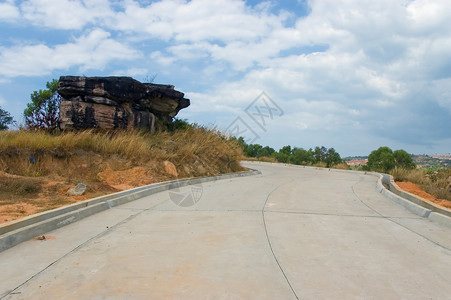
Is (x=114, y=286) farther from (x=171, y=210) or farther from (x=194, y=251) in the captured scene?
(x=171, y=210)

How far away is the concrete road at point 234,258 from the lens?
4.07m

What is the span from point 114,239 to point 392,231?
5543 millimetres

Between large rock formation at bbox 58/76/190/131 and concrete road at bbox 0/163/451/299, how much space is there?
9.37 metres

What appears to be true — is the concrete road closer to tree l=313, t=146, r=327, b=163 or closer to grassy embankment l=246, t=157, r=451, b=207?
grassy embankment l=246, t=157, r=451, b=207

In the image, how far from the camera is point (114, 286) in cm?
411

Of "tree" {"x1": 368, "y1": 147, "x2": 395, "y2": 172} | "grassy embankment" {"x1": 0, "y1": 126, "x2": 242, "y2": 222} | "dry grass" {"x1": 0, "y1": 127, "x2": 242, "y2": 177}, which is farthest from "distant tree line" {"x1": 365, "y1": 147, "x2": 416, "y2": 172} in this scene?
"grassy embankment" {"x1": 0, "y1": 126, "x2": 242, "y2": 222}

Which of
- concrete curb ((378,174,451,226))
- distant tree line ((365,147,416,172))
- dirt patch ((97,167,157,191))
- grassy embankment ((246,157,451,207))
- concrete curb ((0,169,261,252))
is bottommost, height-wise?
concrete curb ((0,169,261,252))

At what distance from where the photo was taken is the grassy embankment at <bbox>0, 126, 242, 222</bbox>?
970 cm

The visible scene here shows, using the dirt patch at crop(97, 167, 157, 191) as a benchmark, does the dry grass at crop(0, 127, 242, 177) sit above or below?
above

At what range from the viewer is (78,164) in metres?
13.9

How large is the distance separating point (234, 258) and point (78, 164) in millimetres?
10640

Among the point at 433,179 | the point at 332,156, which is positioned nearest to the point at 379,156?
the point at 332,156

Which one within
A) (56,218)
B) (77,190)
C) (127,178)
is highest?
(127,178)

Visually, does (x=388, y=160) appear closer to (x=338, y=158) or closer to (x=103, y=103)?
(x=338, y=158)
